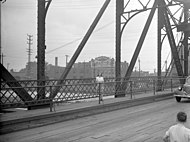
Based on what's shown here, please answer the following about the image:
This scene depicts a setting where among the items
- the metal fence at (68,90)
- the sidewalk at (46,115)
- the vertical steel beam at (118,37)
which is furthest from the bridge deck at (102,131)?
the vertical steel beam at (118,37)

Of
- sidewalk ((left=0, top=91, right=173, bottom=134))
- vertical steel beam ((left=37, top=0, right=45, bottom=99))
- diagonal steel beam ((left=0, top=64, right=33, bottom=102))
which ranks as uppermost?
vertical steel beam ((left=37, top=0, right=45, bottom=99))

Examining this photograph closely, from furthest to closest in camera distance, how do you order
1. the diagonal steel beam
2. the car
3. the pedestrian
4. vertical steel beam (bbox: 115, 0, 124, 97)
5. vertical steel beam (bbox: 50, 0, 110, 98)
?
vertical steel beam (bbox: 115, 0, 124, 97) < the car < vertical steel beam (bbox: 50, 0, 110, 98) < the diagonal steel beam < the pedestrian

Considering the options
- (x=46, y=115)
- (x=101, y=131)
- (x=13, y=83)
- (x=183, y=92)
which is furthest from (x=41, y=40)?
(x=183, y=92)

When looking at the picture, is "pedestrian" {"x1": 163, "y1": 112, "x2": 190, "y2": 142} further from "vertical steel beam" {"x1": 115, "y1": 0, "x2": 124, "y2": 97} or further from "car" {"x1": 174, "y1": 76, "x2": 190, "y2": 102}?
"vertical steel beam" {"x1": 115, "y1": 0, "x2": 124, "y2": 97}

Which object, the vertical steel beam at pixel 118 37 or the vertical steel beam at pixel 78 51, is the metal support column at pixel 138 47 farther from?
the vertical steel beam at pixel 78 51

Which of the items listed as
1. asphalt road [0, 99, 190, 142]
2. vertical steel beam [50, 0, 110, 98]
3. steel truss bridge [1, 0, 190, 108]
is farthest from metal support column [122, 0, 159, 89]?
asphalt road [0, 99, 190, 142]

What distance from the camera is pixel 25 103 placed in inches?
336

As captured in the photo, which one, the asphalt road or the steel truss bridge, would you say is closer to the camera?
the asphalt road

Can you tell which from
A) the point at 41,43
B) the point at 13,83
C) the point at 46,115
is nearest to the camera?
the point at 46,115

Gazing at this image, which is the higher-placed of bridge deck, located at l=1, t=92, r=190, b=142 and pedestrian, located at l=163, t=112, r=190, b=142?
pedestrian, located at l=163, t=112, r=190, b=142

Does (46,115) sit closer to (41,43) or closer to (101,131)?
(101,131)

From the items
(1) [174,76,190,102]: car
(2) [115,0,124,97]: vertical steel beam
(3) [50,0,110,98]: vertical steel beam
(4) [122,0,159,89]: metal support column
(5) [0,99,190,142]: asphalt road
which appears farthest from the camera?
(4) [122,0,159,89]: metal support column

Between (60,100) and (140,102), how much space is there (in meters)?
5.20

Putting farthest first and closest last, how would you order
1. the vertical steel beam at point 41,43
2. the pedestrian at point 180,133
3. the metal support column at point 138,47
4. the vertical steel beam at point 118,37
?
the metal support column at point 138,47, the vertical steel beam at point 118,37, the vertical steel beam at point 41,43, the pedestrian at point 180,133
